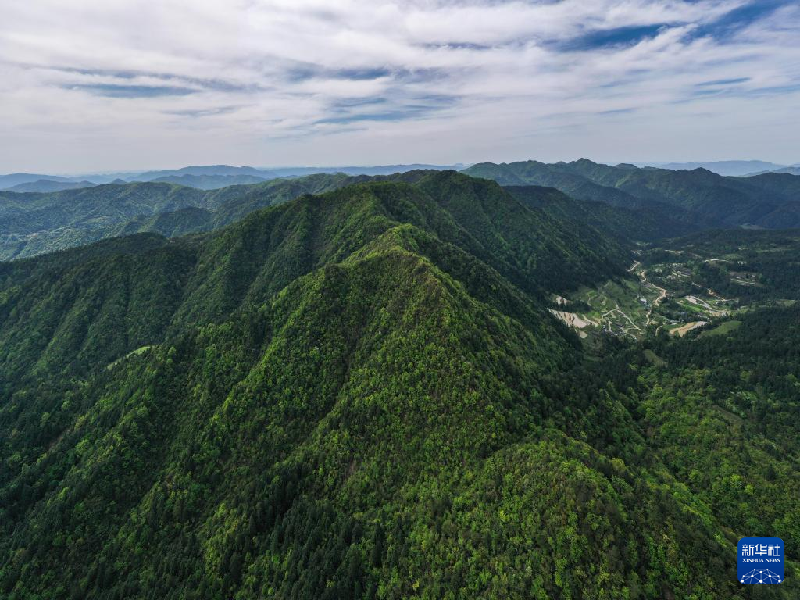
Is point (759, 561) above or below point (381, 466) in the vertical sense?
above

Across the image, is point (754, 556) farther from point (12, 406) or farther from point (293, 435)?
point (12, 406)

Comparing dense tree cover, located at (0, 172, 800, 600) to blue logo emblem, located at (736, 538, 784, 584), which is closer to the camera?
blue logo emblem, located at (736, 538, 784, 584)

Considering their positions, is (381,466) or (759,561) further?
(381,466)

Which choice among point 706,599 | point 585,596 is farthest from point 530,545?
point 706,599

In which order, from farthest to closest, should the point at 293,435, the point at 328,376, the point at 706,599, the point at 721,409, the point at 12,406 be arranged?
1. the point at 12,406
2. the point at 721,409
3. the point at 328,376
4. the point at 293,435
5. the point at 706,599
